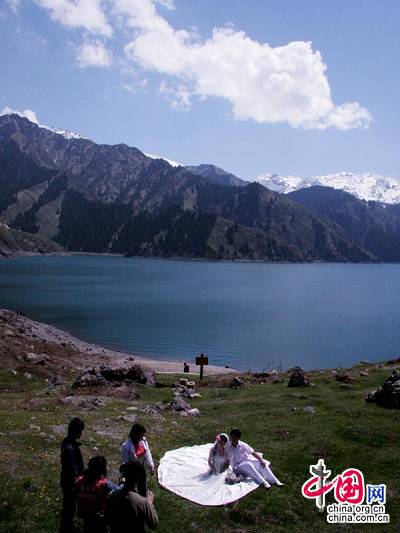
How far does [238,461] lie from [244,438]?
4860 millimetres

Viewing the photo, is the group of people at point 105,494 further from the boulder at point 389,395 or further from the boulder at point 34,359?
the boulder at point 34,359

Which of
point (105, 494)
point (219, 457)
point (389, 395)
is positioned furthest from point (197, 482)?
point (389, 395)

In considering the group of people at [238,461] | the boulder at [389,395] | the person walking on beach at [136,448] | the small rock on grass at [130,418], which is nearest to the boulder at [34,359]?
the small rock on grass at [130,418]

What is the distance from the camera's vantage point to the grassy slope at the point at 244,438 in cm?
1397

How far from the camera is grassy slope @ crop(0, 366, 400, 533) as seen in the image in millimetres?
13969

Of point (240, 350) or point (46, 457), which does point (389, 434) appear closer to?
point (46, 457)

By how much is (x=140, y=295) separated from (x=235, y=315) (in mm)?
42859

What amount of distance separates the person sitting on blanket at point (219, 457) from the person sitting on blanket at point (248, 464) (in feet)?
0.66

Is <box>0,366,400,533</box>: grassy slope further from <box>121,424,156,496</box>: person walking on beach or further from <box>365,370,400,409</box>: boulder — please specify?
<box>121,424,156,496</box>: person walking on beach

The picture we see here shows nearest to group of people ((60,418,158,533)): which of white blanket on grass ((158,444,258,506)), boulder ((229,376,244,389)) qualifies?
white blanket on grass ((158,444,258,506))

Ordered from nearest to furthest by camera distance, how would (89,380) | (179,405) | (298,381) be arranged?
(179,405) < (89,380) < (298,381)

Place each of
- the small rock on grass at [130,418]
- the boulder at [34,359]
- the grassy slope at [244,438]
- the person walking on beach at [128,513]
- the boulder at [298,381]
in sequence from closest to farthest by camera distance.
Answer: the person walking on beach at [128,513] → the grassy slope at [244,438] → the small rock on grass at [130,418] → the boulder at [298,381] → the boulder at [34,359]

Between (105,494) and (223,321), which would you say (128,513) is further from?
(223,321)

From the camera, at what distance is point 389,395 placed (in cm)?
2559
